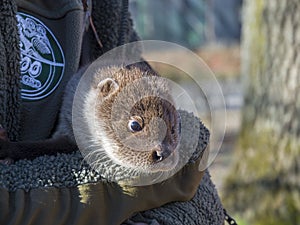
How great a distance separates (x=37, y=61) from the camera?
7.09ft

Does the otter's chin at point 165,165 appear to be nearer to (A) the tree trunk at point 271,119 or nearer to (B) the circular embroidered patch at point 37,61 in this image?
(B) the circular embroidered patch at point 37,61

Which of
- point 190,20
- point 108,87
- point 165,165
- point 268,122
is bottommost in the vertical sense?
point 165,165

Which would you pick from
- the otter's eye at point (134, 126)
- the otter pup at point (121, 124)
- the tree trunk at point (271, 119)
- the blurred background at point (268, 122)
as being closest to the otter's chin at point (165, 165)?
the otter pup at point (121, 124)

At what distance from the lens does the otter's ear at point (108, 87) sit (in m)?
1.99

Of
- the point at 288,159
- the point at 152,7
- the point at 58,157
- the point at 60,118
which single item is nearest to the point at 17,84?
the point at 60,118

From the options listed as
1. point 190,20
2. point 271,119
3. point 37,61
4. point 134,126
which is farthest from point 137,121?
point 190,20

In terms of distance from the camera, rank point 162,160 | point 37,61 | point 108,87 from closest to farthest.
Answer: point 162,160, point 108,87, point 37,61

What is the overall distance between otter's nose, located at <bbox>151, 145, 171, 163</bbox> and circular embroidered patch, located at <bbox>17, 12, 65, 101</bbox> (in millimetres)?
437

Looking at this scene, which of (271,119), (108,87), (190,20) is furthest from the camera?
(190,20)

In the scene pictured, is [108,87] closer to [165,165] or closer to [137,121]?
[137,121]

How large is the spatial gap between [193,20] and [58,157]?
51.4ft

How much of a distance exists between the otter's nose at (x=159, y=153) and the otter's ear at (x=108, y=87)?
0.21 metres

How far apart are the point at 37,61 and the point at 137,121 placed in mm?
407

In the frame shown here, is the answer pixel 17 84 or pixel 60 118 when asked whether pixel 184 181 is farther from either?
pixel 17 84
